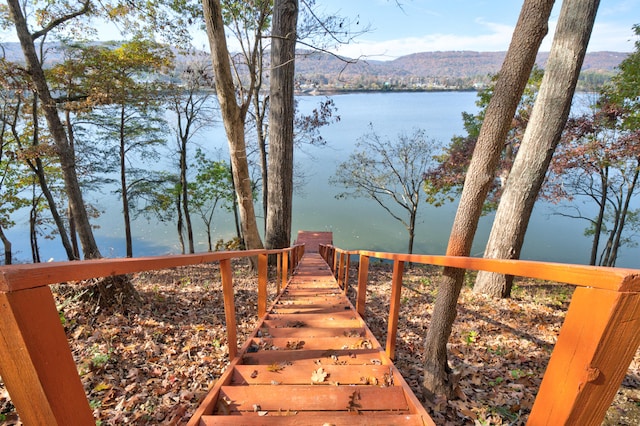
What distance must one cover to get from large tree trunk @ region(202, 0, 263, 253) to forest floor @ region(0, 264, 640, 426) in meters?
2.48

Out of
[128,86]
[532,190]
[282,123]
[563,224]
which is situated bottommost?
[563,224]

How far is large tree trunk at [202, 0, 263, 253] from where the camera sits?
5.24 meters

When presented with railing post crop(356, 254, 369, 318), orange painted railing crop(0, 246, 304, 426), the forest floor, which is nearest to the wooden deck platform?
railing post crop(356, 254, 369, 318)

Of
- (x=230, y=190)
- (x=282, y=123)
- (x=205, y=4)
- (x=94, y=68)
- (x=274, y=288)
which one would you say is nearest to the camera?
(x=205, y=4)

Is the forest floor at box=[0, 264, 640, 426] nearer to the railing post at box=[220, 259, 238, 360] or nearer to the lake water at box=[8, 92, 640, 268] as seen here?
the railing post at box=[220, 259, 238, 360]

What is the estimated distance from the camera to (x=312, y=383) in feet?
7.34

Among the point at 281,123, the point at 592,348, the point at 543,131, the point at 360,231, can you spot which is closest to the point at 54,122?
the point at 281,123

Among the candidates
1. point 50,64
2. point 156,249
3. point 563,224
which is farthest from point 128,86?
point 563,224

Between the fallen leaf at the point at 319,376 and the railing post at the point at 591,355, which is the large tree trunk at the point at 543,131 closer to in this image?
the fallen leaf at the point at 319,376

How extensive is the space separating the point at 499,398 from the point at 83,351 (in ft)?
15.2

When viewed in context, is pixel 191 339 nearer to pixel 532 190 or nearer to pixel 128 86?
pixel 532 190

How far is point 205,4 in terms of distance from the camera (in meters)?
5.12

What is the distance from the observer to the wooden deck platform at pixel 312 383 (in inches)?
68.2

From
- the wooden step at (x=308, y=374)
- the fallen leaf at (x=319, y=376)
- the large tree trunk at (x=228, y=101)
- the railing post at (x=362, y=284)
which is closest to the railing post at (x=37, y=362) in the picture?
the wooden step at (x=308, y=374)
